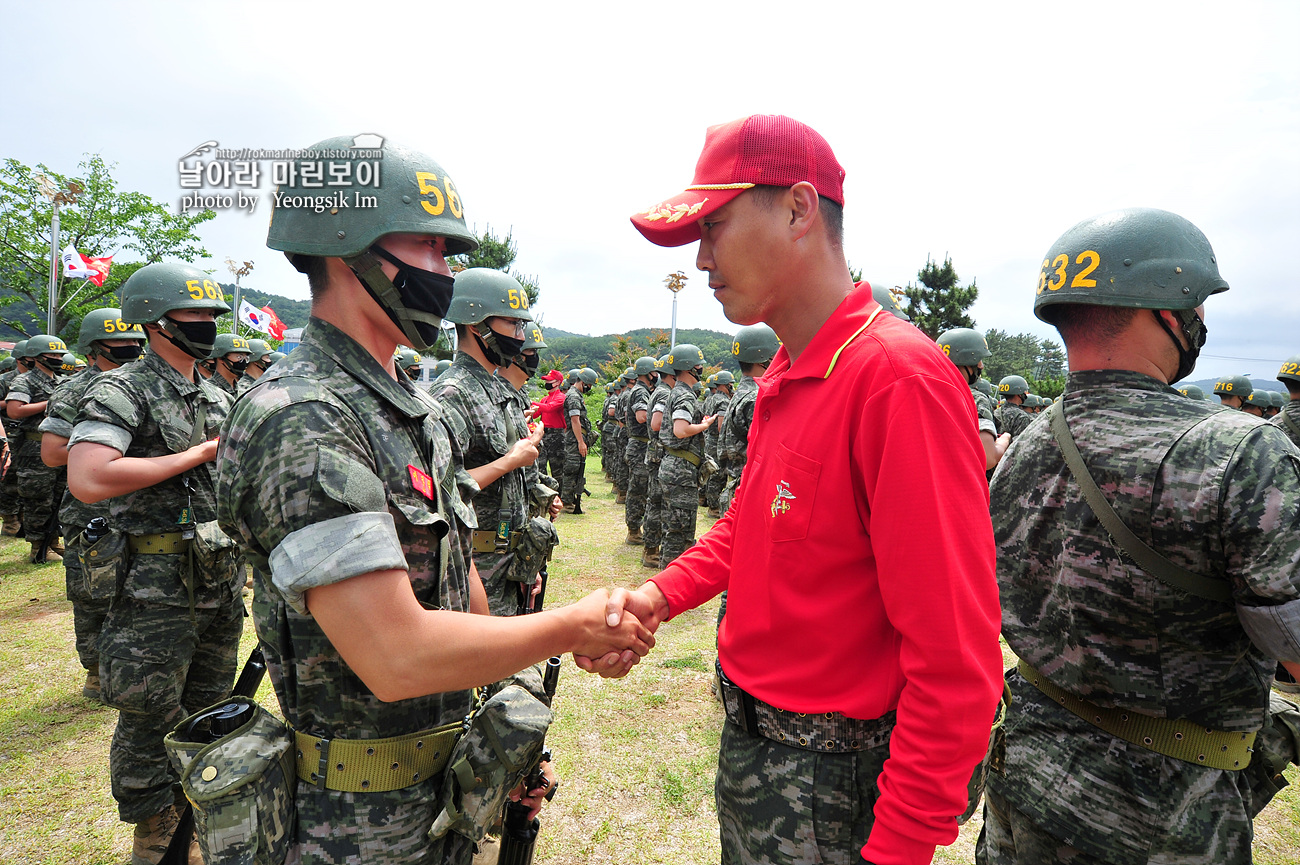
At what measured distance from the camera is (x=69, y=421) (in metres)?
4.79

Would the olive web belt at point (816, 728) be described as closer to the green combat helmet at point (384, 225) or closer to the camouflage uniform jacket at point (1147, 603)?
the camouflage uniform jacket at point (1147, 603)

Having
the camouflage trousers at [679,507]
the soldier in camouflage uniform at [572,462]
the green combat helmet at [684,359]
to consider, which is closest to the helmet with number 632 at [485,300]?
the camouflage trousers at [679,507]

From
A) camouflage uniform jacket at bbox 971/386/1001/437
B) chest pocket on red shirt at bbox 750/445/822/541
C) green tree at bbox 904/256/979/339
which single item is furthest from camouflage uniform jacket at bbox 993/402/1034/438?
green tree at bbox 904/256/979/339

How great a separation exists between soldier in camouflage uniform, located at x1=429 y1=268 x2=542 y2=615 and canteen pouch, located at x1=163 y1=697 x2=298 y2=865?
8.35 feet

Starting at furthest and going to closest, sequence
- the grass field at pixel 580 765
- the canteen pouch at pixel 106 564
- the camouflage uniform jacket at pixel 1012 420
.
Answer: the camouflage uniform jacket at pixel 1012 420 < the grass field at pixel 580 765 < the canteen pouch at pixel 106 564

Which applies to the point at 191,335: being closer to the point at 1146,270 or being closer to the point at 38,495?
the point at 1146,270

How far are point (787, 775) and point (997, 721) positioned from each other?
84cm

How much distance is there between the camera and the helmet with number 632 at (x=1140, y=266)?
2.29 m

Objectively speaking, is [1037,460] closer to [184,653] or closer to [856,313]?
[856,313]

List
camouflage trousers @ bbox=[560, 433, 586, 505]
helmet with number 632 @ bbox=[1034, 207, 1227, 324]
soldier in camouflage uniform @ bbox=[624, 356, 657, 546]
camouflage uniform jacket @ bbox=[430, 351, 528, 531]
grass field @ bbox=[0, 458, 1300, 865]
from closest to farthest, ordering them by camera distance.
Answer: helmet with number 632 @ bbox=[1034, 207, 1227, 324]
grass field @ bbox=[0, 458, 1300, 865]
camouflage uniform jacket @ bbox=[430, 351, 528, 531]
soldier in camouflage uniform @ bbox=[624, 356, 657, 546]
camouflage trousers @ bbox=[560, 433, 586, 505]

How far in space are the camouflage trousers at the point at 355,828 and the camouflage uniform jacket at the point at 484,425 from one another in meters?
2.66

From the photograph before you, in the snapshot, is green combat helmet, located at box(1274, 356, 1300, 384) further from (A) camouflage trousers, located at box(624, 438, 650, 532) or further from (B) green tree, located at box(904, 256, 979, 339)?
(B) green tree, located at box(904, 256, 979, 339)

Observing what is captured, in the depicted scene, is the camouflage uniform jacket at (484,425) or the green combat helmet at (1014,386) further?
the green combat helmet at (1014,386)

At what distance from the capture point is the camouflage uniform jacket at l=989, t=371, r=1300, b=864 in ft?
6.24
